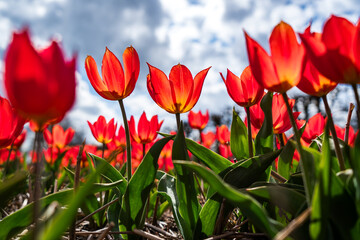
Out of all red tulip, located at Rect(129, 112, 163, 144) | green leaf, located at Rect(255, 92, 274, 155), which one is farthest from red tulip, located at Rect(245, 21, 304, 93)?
red tulip, located at Rect(129, 112, 163, 144)

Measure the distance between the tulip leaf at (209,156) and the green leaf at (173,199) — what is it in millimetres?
191

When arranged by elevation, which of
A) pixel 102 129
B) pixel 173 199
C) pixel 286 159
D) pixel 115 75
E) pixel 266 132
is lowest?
pixel 173 199

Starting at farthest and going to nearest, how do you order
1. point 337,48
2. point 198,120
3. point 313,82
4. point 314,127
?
point 198,120 < point 314,127 < point 313,82 < point 337,48

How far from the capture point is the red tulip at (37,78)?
19.1 inches

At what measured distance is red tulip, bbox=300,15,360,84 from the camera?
0.66 m

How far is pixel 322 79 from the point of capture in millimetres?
846

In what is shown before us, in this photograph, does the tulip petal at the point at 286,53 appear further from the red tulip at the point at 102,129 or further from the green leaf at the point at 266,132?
the red tulip at the point at 102,129

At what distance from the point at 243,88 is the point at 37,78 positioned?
0.84 meters

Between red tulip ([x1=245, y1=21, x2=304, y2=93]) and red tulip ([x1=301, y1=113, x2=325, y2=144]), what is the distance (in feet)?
2.91

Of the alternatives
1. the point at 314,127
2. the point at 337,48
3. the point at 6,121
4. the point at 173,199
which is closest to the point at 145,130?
the point at 173,199

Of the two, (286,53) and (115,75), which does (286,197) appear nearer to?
(286,53)

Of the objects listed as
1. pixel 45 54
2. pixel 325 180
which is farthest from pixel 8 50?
pixel 325 180

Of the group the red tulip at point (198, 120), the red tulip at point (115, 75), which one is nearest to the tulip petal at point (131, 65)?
the red tulip at point (115, 75)

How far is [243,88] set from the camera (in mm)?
1168
